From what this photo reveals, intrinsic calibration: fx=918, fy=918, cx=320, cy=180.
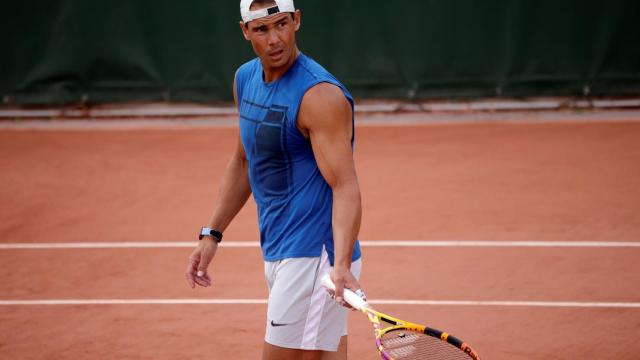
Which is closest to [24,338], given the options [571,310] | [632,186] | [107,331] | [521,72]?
[107,331]

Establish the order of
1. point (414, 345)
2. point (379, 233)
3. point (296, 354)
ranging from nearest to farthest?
point (414, 345), point (296, 354), point (379, 233)

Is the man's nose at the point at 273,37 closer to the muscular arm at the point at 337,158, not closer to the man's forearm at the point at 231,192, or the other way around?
the muscular arm at the point at 337,158

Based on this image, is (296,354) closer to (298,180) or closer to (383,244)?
(298,180)

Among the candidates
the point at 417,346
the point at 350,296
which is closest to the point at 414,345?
the point at 417,346

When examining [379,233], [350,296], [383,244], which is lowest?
[350,296]

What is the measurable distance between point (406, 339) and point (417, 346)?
49 millimetres

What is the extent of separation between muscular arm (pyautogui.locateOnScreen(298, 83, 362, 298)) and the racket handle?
0.02m

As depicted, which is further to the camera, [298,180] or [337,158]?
[298,180]

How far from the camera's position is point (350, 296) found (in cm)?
328

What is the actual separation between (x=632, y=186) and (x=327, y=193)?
260 inches

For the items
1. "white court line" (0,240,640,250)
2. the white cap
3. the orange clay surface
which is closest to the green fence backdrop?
the orange clay surface

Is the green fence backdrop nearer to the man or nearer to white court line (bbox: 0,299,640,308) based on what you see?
white court line (bbox: 0,299,640,308)

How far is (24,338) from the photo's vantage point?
20.1ft

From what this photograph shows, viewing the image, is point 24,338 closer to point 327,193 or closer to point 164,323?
point 164,323
